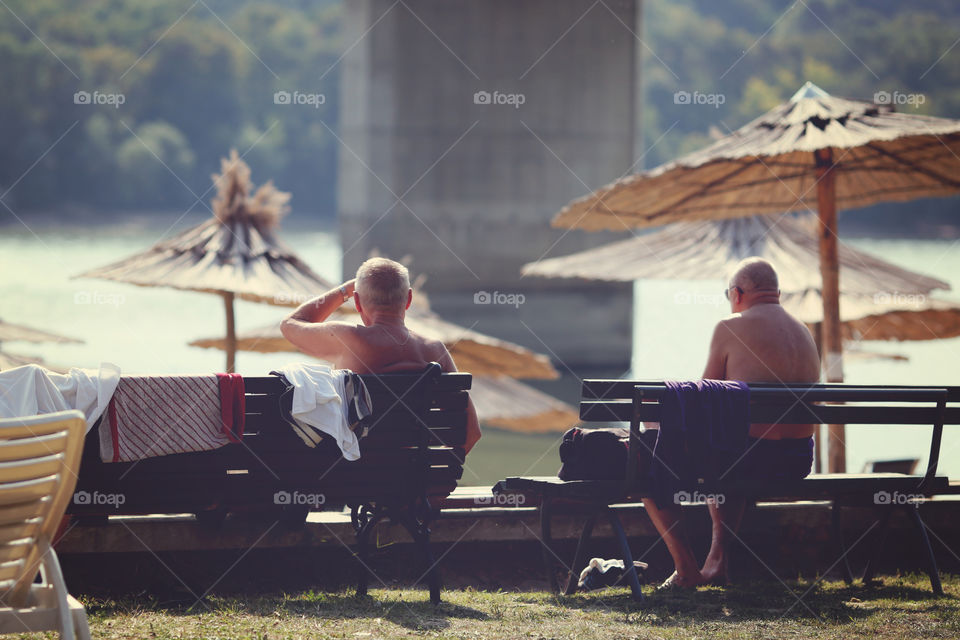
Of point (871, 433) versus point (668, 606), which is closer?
point (668, 606)

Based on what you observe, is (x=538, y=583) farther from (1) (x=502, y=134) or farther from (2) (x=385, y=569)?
(1) (x=502, y=134)

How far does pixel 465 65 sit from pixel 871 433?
11435 mm

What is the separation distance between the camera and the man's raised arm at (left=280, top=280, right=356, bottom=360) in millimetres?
4734

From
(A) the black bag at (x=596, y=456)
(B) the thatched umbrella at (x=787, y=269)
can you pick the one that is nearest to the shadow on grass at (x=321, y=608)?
(A) the black bag at (x=596, y=456)

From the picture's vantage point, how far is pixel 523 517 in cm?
512

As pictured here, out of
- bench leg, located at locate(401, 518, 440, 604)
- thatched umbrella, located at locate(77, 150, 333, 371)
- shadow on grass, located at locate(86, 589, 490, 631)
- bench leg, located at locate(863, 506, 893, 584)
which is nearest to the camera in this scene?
shadow on grass, located at locate(86, 589, 490, 631)

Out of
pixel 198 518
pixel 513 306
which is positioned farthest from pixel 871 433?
pixel 198 518

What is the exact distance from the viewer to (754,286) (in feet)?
17.3

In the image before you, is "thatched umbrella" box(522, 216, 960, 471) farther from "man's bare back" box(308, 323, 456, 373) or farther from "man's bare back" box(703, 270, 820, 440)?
"man's bare back" box(308, 323, 456, 373)

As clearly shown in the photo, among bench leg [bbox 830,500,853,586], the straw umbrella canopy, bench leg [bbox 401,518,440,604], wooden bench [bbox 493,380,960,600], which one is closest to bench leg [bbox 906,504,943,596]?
wooden bench [bbox 493,380,960,600]

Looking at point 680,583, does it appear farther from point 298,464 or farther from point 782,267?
point 782,267

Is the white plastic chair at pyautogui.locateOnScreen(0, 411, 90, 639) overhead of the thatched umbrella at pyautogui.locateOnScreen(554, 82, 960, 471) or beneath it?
beneath

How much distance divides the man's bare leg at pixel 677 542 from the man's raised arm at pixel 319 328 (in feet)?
4.55

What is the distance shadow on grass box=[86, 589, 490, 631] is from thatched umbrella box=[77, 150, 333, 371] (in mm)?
4654
